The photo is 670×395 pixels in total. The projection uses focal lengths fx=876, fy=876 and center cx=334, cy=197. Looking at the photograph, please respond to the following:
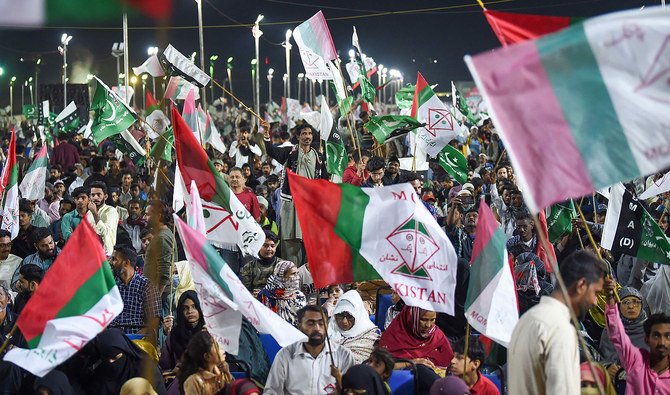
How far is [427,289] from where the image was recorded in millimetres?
6051

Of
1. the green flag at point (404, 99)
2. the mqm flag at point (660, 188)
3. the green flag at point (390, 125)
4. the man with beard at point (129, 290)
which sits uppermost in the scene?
the green flag at point (404, 99)

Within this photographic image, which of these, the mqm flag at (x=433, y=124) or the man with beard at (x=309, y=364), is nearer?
the man with beard at (x=309, y=364)

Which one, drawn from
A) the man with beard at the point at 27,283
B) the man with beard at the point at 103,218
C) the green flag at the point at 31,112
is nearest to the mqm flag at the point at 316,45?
the man with beard at the point at 103,218

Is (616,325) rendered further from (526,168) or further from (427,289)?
(526,168)

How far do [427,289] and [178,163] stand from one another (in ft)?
9.15

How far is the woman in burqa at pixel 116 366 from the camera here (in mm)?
6625

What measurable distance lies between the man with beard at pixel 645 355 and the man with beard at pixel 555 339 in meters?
1.59

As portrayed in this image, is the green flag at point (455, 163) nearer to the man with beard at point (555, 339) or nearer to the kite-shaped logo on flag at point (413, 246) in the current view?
the kite-shaped logo on flag at point (413, 246)

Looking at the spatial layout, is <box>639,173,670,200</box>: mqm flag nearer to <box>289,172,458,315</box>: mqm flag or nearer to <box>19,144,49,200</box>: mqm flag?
<box>289,172,458,315</box>: mqm flag

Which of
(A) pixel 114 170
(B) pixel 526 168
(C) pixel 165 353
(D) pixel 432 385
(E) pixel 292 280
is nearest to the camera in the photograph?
(B) pixel 526 168

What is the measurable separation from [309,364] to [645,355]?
244cm

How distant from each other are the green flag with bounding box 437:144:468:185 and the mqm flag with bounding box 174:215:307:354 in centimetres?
659

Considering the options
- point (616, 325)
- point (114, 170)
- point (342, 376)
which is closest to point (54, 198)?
point (114, 170)

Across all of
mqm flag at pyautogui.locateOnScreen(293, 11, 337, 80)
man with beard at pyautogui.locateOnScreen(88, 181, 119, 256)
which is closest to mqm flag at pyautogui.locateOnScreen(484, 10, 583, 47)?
man with beard at pyautogui.locateOnScreen(88, 181, 119, 256)
